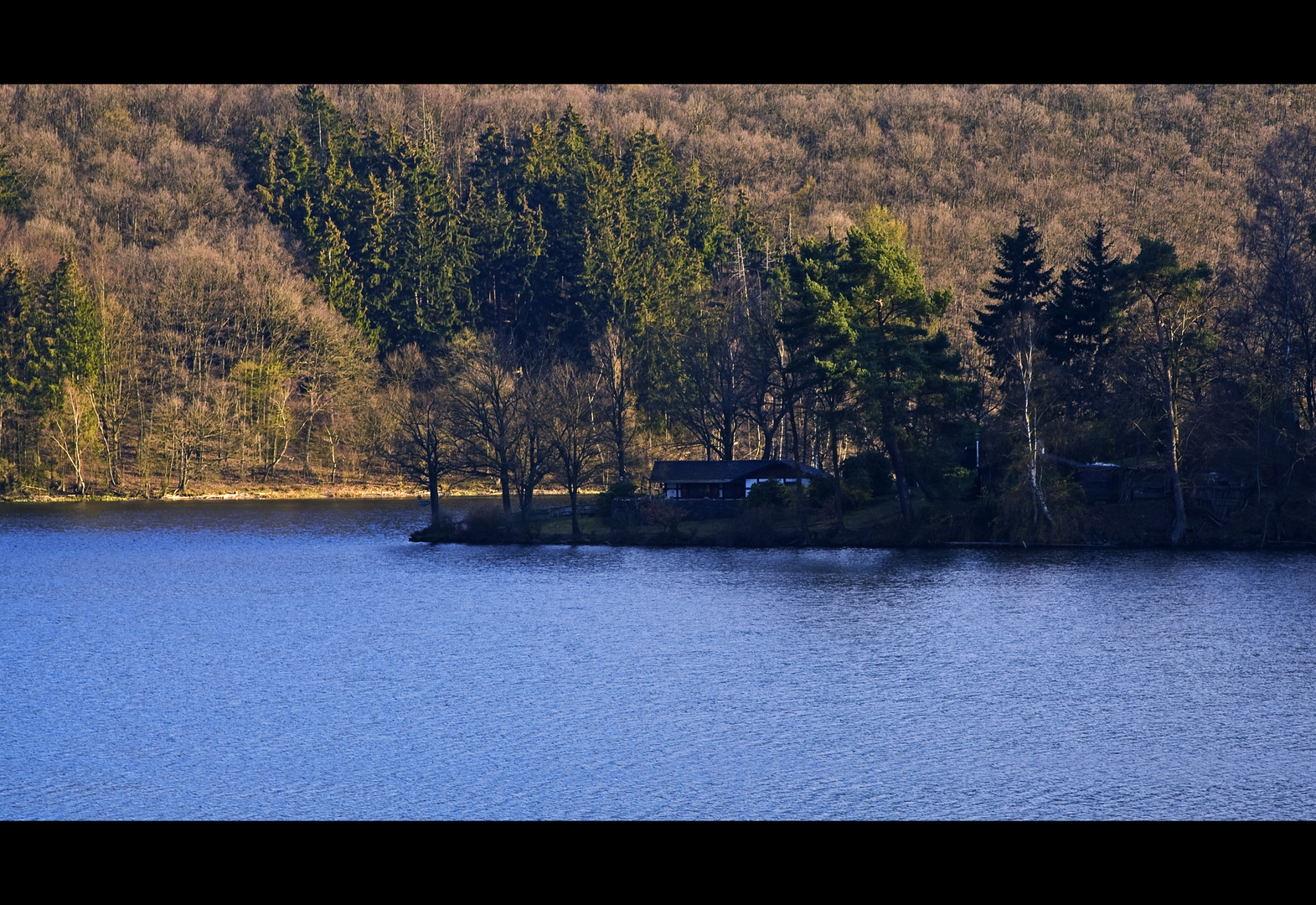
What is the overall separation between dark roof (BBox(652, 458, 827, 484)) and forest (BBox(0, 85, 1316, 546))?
3.43 m

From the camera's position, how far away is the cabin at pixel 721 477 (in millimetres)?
68188

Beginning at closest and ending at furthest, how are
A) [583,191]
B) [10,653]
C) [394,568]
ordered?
1. [10,653]
2. [394,568]
3. [583,191]

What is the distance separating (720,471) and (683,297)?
113 feet

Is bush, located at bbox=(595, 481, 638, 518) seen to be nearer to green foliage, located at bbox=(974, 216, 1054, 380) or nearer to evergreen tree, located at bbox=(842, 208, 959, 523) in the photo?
evergreen tree, located at bbox=(842, 208, 959, 523)

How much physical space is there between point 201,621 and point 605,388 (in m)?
52.1

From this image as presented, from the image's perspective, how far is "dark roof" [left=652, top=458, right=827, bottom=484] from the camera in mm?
68375

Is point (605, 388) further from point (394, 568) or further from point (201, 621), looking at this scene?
point (201, 621)

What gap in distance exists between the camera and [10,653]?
3516 centimetres

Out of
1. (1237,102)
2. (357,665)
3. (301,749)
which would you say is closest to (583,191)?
(1237,102)

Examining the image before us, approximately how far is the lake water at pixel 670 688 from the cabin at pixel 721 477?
13.3m

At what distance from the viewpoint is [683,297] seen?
331ft

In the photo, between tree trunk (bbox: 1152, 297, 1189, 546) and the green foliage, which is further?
the green foliage

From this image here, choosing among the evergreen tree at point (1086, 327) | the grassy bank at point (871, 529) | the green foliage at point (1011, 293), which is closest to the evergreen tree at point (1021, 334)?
the green foliage at point (1011, 293)

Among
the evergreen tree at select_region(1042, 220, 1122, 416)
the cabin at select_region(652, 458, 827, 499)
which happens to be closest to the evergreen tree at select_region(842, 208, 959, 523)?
the evergreen tree at select_region(1042, 220, 1122, 416)
